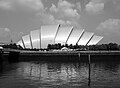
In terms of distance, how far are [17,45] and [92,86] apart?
8314cm

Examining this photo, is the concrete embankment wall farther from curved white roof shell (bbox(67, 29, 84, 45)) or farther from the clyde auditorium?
curved white roof shell (bbox(67, 29, 84, 45))

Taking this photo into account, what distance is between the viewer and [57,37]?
331ft

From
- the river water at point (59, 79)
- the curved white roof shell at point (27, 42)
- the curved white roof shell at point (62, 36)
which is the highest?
the curved white roof shell at point (62, 36)

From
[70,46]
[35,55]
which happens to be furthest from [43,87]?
[70,46]

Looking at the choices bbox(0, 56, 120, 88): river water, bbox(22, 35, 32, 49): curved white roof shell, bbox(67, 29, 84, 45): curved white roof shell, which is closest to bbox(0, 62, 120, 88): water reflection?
bbox(0, 56, 120, 88): river water

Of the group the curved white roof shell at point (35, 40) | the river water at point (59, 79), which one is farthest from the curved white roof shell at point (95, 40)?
the river water at point (59, 79)

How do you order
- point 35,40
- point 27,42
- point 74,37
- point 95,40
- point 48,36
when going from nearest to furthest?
point 35,40 → point 48,36 → point 27,42 → point 74,37 → point 95,40

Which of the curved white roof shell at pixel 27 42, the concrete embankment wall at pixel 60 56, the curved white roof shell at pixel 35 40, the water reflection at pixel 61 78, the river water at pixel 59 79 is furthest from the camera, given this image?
the curved white roof shell at pixel 27 42

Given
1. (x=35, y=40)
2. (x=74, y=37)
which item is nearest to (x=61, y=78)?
(x=35, y=40)

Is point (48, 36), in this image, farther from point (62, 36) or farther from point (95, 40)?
point (95, 40)

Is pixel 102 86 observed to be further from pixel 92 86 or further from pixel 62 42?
pixel 62 42

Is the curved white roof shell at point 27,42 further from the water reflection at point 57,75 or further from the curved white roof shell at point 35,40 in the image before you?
the water reflection at point 57,75

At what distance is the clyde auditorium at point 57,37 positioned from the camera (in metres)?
99.6

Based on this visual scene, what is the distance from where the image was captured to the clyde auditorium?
9962 cm
